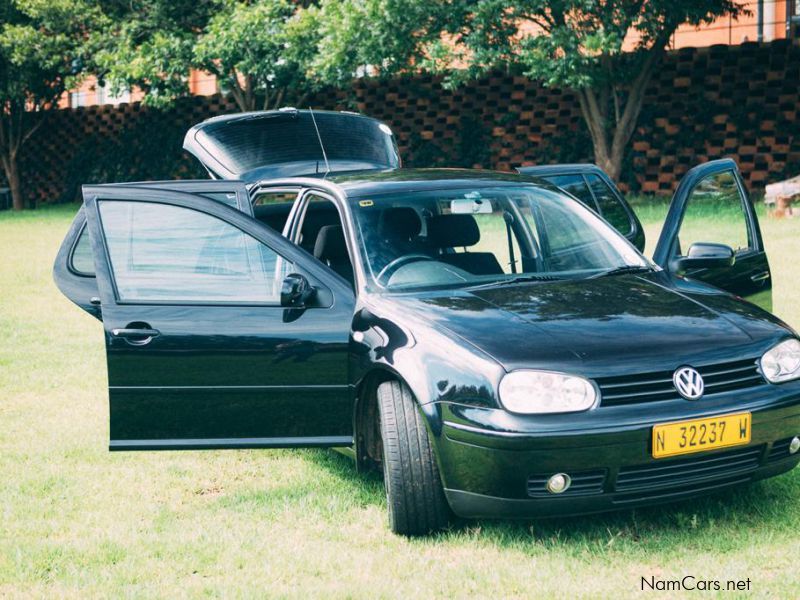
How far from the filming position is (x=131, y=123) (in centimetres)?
2805

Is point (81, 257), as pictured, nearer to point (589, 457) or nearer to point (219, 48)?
point (589, 457)

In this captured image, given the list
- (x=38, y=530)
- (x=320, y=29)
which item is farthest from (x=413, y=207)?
(x=320, y=29)

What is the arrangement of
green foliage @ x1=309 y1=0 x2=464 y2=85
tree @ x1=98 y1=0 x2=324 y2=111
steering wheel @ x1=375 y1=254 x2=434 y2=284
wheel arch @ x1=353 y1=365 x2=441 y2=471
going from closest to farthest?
wheel arch @ x1=353 y1=365 x2=441 y2=471, steering wheel @ x1=375 y1=254 x2=434 y2=284, green foliage @ x1=309 y1=0 x2=464 y2=85, tree @ x1=98 y1=0 x2=324 y2=111

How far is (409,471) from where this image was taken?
167 inches

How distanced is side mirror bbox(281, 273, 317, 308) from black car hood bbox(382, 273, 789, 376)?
1.37 ft

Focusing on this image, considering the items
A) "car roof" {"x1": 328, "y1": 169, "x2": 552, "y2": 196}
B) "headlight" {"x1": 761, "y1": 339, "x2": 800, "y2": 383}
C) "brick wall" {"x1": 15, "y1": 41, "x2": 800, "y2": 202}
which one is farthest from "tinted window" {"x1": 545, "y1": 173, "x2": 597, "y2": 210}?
"brick wall" {"x1": 15, "y1": 41, "x2": 800, "y2": 202}

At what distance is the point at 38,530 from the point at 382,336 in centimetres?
170

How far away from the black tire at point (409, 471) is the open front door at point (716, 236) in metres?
1.95

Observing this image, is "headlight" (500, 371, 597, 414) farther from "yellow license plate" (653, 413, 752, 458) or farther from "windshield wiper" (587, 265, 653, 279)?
"windshield wiper" (587, 265, 653, 279)

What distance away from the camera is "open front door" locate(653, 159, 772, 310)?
18.4 ft

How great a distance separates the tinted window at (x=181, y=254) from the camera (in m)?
4.93

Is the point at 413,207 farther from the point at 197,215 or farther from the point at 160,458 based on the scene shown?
the point at 160,458

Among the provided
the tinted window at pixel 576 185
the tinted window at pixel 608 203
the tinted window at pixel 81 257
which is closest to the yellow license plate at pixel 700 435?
the tinted window at pixel 608 203

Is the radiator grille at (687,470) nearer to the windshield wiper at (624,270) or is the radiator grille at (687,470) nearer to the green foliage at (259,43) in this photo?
the windshield wiper at (624,270)
